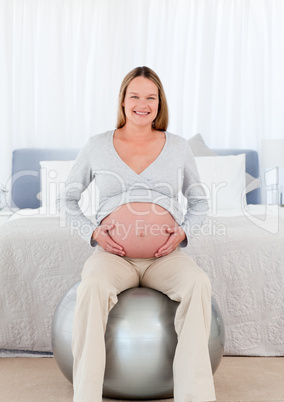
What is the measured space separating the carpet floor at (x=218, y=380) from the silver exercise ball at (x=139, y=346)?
0.67 ft

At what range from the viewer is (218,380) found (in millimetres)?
2268

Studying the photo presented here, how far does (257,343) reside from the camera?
259 cm

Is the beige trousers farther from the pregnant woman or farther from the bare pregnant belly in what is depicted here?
the bare pregnant belly

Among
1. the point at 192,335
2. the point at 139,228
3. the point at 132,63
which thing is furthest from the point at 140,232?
the point at 132,63

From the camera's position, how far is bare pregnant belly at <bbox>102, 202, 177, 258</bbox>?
203 centimetres

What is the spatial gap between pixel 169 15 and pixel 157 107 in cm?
247

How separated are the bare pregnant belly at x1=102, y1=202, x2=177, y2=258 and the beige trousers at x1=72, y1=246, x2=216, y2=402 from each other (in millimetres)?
150

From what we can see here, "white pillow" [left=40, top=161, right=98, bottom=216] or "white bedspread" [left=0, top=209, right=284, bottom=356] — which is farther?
"white pillow" [left=40, top=161, right=98, bottom=216]

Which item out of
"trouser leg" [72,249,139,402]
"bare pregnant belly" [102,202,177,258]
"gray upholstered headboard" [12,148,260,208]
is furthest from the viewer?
"gray upholstered headboard" [12,148,260,208]

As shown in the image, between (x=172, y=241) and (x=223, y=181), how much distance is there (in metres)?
1.95

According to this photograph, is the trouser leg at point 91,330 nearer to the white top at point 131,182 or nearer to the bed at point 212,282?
the white top at point 131,182

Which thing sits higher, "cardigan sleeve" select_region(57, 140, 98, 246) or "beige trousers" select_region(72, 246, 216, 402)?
"cardigan sleeve" select_region(57, 140, 98, 246)

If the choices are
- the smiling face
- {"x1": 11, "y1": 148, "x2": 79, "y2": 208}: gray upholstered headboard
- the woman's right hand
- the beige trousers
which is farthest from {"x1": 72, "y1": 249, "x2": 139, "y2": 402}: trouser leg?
{"x1": 11, "y1": 148, "x2": 79, "y2": 208}: gray upholstered headboard

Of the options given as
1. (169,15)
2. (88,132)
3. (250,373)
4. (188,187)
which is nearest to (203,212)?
(188,187)
